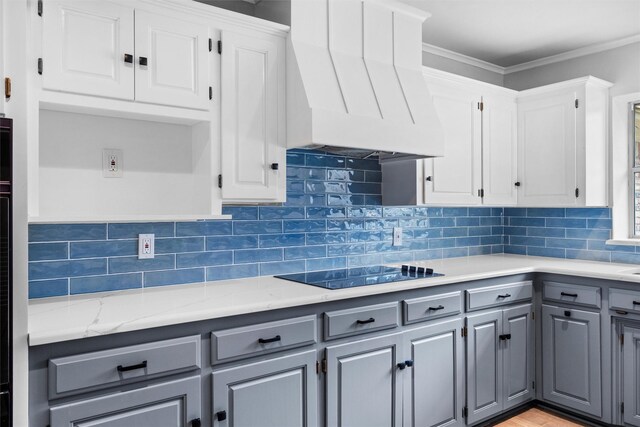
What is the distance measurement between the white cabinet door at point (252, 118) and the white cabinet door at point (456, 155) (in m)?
1.13

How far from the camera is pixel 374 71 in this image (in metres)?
2.56

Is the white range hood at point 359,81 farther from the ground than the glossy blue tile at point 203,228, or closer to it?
farther from the ground

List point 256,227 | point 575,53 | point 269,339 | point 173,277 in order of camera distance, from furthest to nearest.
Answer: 1. point 575,53
2. point 256,227
3. point 173,277
4. point 269,339

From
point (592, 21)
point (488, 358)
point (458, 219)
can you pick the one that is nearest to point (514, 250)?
point (458, 219)

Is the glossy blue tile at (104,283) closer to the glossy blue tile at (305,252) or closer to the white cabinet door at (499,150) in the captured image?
the glossy blue tile at (305,252)

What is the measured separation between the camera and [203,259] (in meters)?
2.44

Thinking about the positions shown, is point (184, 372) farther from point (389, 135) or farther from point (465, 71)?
point (465, 71)

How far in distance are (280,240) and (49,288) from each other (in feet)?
3.87

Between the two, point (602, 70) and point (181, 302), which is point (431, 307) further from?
point (602, 70)

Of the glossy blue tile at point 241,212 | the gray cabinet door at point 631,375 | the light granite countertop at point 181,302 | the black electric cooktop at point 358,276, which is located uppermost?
the glossy blue tile at point 241,212

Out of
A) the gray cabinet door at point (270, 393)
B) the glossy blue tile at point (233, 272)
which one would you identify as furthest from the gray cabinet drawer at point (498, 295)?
the glossy blue tile at point (233, 272)

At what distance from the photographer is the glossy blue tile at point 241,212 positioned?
2.52 metres

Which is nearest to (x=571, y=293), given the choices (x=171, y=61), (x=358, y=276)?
(x=358, y=276)

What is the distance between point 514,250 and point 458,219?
708 mm
